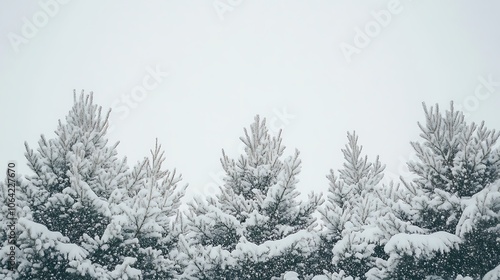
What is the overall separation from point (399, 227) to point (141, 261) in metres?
6.22

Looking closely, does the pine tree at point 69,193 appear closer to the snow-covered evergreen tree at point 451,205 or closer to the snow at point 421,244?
the snow at point 421,244

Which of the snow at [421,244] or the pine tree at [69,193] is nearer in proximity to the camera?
the snow at [421,244]

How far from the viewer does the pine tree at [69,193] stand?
8.45 m

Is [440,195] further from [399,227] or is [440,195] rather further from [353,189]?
[353,189]

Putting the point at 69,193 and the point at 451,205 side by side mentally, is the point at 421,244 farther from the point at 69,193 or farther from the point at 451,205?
the point at 69,193

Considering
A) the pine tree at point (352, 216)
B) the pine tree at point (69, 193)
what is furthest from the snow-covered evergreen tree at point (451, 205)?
the pine tree at point (69, 193)

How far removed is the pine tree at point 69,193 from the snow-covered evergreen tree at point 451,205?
6.94 meters

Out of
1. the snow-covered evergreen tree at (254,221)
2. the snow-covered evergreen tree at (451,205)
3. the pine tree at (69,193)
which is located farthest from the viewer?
the snow-covered evergreen tree at (254,221)

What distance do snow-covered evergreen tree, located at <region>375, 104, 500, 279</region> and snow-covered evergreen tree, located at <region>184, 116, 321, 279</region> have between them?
246cm

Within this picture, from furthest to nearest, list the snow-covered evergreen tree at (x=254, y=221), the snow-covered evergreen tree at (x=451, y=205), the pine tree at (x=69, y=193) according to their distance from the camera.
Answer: the snow-covered evergreen tree at (x=254, y=221), the pine tree at (x=69, y=193), the snow-covered evergreen tree at (x=451, y=205)

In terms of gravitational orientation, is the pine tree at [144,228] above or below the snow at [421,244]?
above

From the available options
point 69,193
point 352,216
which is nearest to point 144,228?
point 69,193

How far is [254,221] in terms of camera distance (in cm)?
1007

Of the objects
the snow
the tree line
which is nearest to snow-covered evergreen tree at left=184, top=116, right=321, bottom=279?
the tree line
